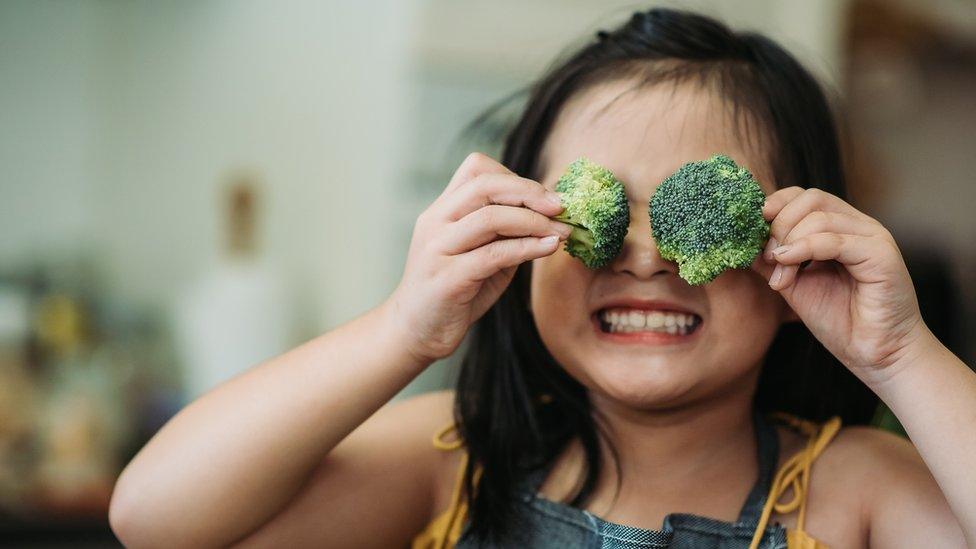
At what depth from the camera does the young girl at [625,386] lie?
0.89 m

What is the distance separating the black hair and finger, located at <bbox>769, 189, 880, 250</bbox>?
7.5 inches

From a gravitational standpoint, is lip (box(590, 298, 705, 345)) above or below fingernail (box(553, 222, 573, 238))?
below

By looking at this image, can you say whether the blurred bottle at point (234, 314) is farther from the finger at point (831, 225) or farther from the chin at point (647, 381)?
the finger at point (831, 225)

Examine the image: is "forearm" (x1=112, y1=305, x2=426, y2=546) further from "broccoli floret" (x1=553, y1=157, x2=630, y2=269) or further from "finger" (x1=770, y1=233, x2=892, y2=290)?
"finger" (x1=770, y1=233, x2=892, y2=290)

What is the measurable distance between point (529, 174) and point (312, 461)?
43 centimetres

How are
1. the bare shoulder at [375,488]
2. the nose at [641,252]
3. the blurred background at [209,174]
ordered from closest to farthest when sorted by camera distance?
the nose at [641,252]
the bare shoulder at [375,488]
the blurred background at [209,174]

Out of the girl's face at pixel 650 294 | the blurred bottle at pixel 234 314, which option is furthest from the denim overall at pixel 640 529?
the blurred bottle at pixel 234 314

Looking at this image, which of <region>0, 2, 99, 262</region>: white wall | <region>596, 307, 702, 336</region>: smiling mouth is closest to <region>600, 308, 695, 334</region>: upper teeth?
<region>596, 307, 702, 336</region>: smiling mouth

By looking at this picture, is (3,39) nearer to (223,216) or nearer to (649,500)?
(223,216)

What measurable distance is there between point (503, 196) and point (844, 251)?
0.31m

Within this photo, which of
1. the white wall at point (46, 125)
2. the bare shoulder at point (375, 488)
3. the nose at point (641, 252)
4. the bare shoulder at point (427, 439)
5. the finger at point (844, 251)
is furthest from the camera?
the white wall at point (46, 125)

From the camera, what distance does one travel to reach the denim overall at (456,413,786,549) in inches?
40.1

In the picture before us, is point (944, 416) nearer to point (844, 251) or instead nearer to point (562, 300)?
point (844, 251)

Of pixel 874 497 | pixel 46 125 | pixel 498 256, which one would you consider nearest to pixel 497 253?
pixel 498 256
